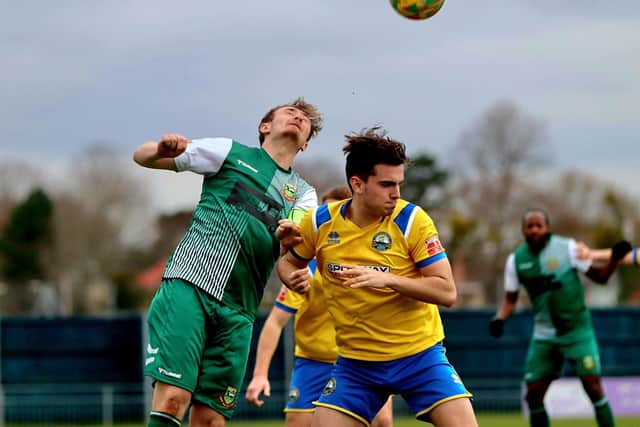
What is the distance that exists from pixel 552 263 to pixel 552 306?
49 centimetres

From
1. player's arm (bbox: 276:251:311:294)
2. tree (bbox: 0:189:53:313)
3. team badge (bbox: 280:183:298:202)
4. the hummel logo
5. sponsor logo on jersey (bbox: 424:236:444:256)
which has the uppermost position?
the hummel logo

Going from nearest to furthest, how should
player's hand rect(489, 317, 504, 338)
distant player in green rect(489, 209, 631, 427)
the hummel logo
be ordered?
the hummel logo
player's hand rect(489, 317, 504, 338)
distant player in green rect(489, 209, 631, 427)

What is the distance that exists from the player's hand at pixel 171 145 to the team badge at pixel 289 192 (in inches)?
32.1

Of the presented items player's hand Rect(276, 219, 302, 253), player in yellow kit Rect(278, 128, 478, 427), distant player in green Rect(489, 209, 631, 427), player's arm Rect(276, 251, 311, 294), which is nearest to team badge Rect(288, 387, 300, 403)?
player in yellow kit Rect(278, 128, 478, 427)

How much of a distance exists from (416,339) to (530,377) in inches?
251

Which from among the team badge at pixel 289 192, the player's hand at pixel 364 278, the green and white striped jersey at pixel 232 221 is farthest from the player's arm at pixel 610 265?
the player's hand at pixel 364 278

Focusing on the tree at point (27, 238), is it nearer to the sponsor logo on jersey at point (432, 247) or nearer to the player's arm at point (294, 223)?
the player's arm at point (294, 223)

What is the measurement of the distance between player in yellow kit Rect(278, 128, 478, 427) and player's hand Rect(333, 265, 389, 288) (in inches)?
7.9

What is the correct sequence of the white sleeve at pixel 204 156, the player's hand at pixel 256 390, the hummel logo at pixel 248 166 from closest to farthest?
the white sleeve at pixel 204 156, the hummel logo at pixel 248 166, the player's hand at pixel 256 390

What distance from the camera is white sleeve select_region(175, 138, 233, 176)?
7684mm

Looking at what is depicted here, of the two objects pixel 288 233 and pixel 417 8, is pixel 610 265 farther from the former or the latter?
pixel 288 233

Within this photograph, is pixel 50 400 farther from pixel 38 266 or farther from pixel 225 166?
pixel 38 266

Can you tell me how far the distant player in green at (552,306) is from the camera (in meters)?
13.3

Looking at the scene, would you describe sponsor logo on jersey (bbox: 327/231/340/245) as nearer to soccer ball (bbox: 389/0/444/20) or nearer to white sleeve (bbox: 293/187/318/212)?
white sleeve (bbox: 293/187/318/212)
